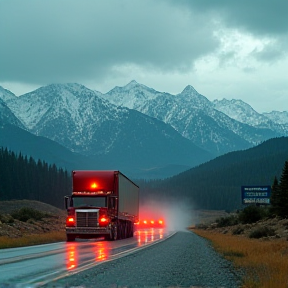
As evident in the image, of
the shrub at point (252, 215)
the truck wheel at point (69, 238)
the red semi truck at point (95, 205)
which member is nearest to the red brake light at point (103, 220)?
the red semi truck at point (95, 205)

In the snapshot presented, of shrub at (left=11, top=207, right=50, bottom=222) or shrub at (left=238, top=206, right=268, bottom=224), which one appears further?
shrub at (left=238, top=206, right=268, bottom=224)

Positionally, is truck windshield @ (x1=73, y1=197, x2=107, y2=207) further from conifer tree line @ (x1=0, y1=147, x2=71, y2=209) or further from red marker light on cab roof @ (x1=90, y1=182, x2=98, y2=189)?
conifer tree line @ (x1=0, y1=147, x2=71, y2=209)

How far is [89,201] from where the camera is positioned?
40438 mm

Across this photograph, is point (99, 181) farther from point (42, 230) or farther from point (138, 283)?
point (138, 283)

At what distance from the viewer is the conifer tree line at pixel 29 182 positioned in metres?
147

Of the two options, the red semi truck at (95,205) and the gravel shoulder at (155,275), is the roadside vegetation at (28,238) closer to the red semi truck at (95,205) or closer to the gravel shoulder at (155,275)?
the red semi truck at (95,205)

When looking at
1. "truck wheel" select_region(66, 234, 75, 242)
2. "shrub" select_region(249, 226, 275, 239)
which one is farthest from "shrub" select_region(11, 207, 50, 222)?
"shrub" select_region(249, 226, 275, 239)

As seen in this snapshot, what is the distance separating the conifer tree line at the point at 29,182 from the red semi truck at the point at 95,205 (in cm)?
10452

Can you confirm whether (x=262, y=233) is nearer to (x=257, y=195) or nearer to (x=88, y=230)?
(x=88, y=230)

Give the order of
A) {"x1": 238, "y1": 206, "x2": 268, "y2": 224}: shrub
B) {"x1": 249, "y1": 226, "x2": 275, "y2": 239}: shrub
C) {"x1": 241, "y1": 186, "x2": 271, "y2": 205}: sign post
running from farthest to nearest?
{"x1": 241, "y1": 186, "x2": 271, "y2": 205}: sign post → {"x1": 238, "y1": 206, "x2": 268, "y2": 224}: shrub → {"x1": 249, "y1": 226, "x2": 275, "y2": 239}: shrub

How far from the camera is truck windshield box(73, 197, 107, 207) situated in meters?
40.4

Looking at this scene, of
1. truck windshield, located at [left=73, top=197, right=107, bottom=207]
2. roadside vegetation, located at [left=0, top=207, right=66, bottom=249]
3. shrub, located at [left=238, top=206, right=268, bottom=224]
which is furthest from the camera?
shrub, located at [left=238, top=206, right=268, bottom=224]

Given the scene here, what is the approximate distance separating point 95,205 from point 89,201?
52 cm

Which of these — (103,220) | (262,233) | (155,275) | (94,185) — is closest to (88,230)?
(103,220)
